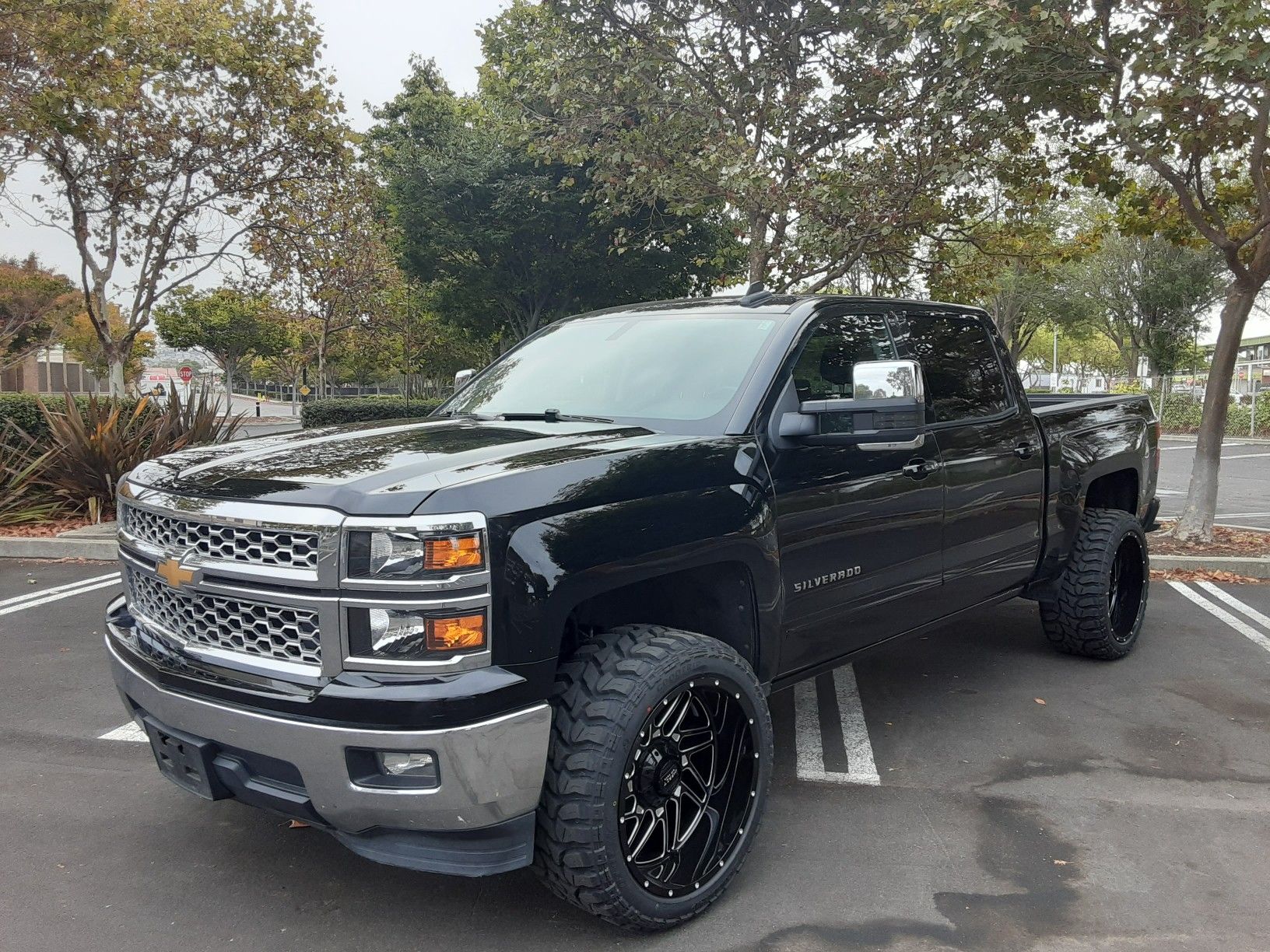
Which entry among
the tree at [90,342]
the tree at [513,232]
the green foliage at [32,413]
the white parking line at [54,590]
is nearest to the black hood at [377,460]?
the white parking line at [54,590]

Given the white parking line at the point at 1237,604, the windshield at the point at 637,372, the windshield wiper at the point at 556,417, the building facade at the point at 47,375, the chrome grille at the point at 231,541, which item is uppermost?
the building facade at the point at 47,375

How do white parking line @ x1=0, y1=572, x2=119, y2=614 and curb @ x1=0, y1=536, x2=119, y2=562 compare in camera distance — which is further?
curb @ x1=0, y1=536, x2=119, y2=562

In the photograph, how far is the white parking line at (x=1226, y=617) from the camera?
20.0 feet

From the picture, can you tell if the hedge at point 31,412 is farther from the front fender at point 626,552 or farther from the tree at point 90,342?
the tree at point 90,342

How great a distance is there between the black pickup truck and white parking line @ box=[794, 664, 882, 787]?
21.8 inches

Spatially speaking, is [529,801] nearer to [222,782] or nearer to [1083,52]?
[222,782]

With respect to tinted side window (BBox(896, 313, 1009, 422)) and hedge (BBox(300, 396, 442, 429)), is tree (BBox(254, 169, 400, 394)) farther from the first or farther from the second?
tinted side window (BBox(896, 313, 1009, 422))

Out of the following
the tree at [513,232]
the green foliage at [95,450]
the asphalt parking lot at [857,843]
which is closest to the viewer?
the asphalt parking lot at [857,843]

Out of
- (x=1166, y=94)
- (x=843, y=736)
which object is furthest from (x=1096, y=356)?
(x=843, y=736)

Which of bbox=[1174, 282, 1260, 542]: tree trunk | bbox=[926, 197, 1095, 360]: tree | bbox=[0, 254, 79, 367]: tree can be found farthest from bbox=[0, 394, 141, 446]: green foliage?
bbox=[0, 254, 79, 367]: tree

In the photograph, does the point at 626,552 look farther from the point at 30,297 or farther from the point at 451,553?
the point at 30,297

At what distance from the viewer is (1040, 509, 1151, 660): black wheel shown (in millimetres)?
5152

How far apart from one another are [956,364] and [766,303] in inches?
43.9

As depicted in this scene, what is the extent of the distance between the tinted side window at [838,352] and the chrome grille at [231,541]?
1886mm
